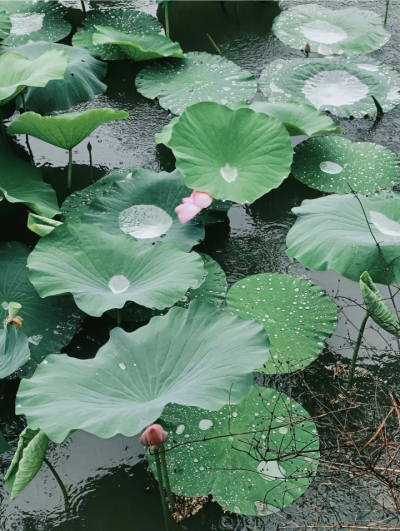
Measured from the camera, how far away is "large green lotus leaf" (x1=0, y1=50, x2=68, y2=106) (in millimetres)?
2623

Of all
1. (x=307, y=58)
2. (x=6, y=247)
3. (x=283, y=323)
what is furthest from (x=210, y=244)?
(x=307, y=58)

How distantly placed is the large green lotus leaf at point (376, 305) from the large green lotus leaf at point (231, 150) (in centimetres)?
75

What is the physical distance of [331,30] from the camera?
3.93m

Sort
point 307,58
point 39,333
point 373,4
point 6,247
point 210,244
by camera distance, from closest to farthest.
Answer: point 39,333, point 6,247, point 210,244, point 307,58, point 373,4

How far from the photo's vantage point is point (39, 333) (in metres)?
2.29

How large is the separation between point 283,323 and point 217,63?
1873mm

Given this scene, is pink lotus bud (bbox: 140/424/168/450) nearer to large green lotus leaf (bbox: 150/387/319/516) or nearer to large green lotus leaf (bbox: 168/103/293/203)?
large green lotus leaf (bbox: 150/387/319/516)

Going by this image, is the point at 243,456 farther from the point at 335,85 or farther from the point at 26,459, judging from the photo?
the point at 335,85

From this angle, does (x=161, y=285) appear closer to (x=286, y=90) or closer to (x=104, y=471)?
(x=104, y=471)

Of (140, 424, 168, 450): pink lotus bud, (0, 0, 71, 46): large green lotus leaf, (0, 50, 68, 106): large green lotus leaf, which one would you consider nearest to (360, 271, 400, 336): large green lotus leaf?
(140, 424, 168, 450): pink lotus bud

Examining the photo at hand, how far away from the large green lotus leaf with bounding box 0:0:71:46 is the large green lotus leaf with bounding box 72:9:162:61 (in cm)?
16

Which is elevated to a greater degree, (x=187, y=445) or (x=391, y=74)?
(x=391, y=74)

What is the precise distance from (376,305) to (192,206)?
2.86ft

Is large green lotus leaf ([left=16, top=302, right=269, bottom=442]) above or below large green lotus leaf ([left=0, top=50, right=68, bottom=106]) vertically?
below
